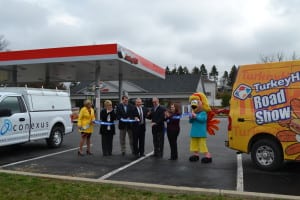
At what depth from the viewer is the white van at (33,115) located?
11.4 m

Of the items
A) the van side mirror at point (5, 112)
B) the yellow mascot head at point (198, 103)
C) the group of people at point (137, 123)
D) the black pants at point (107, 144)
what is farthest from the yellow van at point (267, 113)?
the van side mirror at point (5, 112)

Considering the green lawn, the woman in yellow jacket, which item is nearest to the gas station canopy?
the woman in yellow jacket

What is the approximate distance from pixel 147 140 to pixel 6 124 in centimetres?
650

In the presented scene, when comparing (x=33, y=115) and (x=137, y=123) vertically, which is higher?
(x=33, y=115)

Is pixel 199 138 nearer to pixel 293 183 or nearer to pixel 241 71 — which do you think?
pixel 241 71

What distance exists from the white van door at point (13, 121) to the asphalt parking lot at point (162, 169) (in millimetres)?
532

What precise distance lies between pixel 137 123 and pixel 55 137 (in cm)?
348

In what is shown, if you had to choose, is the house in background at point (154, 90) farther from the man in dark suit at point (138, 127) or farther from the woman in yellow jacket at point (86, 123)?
the man in dark suit at point (138, 127)

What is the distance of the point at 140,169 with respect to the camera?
31.1 ft

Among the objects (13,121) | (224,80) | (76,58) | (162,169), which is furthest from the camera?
(224,80)

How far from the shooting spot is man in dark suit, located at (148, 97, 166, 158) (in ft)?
36.9

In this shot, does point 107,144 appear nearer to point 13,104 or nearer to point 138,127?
point 138,127

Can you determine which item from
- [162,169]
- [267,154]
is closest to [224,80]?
[267,154]

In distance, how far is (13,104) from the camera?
11.9 metres
